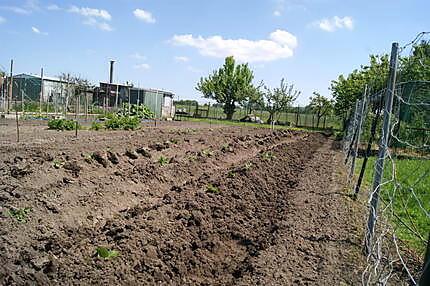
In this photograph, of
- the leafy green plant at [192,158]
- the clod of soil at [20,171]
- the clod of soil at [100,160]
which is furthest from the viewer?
the leafy green plant at [192,158]

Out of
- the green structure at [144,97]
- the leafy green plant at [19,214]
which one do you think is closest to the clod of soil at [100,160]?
the leafy green plant at [19,214]

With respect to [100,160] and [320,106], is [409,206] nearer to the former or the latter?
[100,160]

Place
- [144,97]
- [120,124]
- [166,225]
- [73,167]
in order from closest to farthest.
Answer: [166,225] → [73,167] → [120,124] → [144,97]

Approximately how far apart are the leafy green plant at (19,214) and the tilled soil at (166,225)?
4cm

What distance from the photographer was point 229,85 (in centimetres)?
5450

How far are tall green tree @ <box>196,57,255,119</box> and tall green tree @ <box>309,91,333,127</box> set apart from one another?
28.6ft

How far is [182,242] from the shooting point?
5113 millimetres

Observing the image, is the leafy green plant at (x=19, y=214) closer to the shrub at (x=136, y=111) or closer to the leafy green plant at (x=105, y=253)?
the leafy green plant at (x=105, y=253)

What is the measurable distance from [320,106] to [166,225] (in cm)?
4430

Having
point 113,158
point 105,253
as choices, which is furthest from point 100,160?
point 105,253

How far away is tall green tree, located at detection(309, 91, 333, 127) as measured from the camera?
45575 mm

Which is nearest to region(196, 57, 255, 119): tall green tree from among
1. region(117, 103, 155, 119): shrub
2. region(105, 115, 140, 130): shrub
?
region(117, 103, 155, 119): shrub

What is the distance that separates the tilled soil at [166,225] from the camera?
4.30m

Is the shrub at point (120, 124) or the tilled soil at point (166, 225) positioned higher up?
the shrub at point (120, 124)
